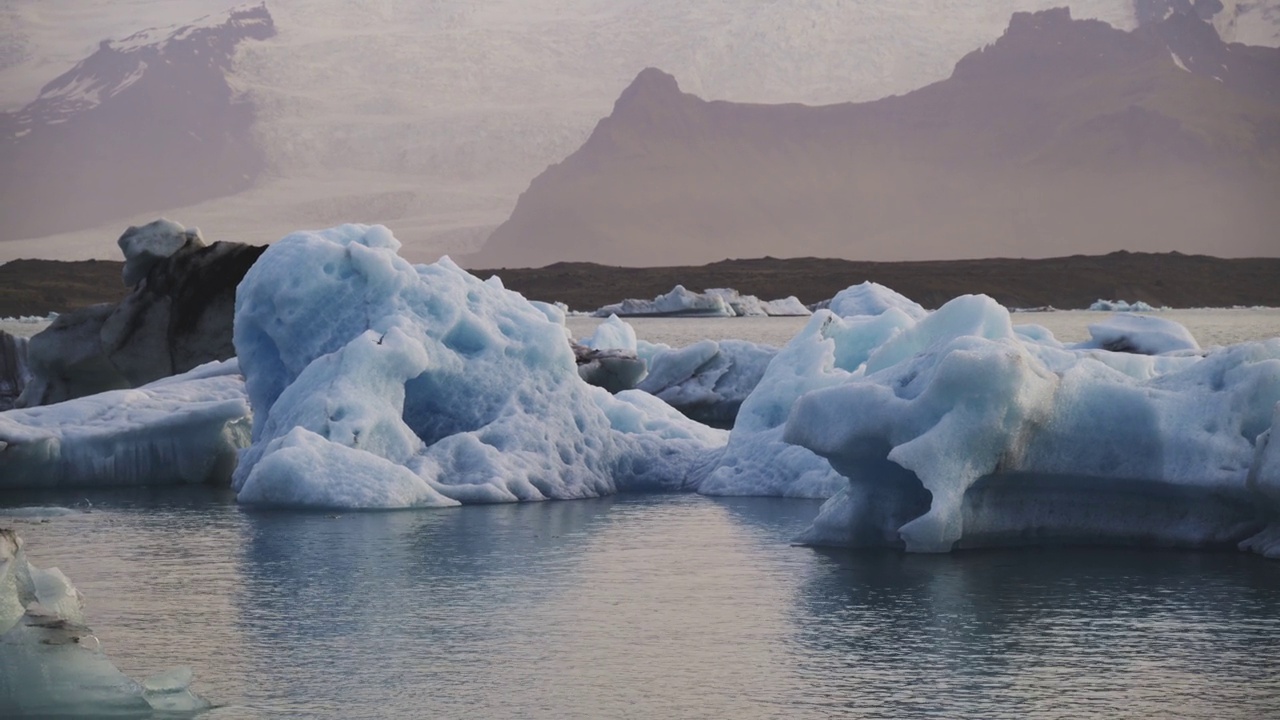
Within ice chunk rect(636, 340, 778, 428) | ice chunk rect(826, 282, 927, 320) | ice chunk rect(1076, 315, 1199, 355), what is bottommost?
ice chunk rect(636, 340, 778, 428)

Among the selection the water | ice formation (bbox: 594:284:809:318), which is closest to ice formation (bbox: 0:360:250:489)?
the water

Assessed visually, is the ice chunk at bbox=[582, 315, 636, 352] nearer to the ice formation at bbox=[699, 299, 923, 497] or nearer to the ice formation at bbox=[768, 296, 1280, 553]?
the ice formation at bbox=[699, 299, 923, 497]

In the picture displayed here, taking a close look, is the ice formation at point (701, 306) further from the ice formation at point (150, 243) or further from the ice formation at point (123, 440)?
the ice formation at point (123, 440)

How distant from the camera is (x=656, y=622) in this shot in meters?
10.3

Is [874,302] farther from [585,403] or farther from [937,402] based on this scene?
[937,402]

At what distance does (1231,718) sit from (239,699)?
15.7 ft

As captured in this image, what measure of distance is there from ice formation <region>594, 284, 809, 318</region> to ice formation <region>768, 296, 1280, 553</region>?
240 feet

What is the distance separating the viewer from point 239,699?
8.20m

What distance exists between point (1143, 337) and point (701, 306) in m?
67.5

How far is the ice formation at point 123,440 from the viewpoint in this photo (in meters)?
18.8

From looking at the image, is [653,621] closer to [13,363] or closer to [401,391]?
[401,391]

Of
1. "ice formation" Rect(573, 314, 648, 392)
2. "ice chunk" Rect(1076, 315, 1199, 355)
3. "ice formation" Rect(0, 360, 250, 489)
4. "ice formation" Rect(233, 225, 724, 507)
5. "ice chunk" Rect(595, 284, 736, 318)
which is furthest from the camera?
"ice chunk" Rect(595, 284, 736, 318)

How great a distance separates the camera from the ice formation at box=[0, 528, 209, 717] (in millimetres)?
7656

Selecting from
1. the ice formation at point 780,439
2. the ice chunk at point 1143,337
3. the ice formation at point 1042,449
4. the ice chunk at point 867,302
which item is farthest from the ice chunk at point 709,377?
the ice formation at point 1042,449
